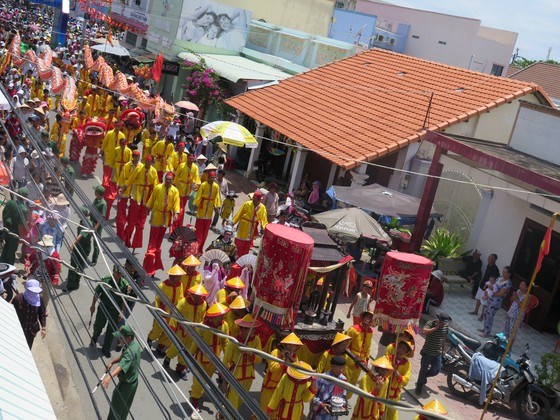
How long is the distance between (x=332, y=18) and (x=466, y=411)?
32909 millimetres

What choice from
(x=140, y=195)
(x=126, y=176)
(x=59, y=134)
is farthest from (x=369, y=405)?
(x=59, y=134)

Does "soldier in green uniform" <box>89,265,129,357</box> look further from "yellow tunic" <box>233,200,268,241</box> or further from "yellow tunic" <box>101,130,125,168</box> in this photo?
"yellow tunic" <box>101,130,125,168</box>

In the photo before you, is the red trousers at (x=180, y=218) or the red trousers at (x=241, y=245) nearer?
the red trousers at (x=241, y=245)

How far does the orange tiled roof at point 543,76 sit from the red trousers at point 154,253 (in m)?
30.7

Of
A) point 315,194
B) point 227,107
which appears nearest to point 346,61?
point 227,107

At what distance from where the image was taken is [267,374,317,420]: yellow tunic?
7.84 m

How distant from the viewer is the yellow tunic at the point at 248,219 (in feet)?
44.3

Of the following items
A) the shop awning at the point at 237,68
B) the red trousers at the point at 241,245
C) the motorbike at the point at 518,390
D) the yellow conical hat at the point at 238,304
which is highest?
the shop awning at the point at 237,68

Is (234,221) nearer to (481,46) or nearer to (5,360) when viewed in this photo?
(5,360)

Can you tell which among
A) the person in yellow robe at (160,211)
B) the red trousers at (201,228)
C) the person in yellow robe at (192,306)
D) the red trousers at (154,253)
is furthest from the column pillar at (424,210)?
the person in yellow robe at (192,306)

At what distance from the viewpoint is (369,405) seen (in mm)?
8336

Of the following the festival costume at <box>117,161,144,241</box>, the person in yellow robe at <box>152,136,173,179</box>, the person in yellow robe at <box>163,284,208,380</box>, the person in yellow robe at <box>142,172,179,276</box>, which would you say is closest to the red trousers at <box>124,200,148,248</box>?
the festival costume at <box>117,161,144,241</box>

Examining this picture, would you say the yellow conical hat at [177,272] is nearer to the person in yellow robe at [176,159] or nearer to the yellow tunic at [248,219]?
the yellow tunic at [248,219]

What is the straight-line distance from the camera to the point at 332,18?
4044 centimetres
